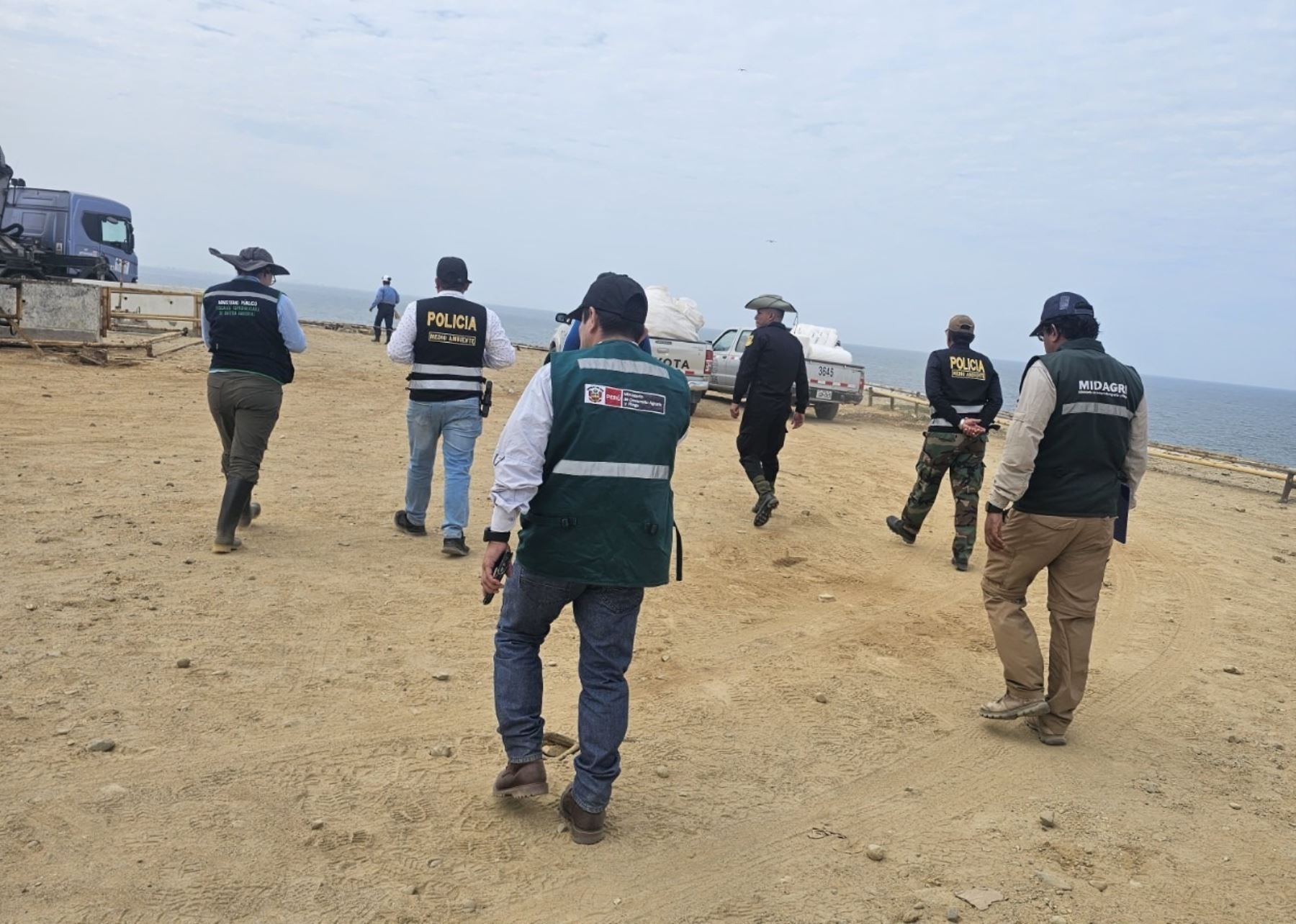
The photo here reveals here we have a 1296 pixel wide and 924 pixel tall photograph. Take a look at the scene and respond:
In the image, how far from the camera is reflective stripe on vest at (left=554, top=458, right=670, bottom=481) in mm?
3531

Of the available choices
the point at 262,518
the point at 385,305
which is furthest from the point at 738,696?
the point at 385,305

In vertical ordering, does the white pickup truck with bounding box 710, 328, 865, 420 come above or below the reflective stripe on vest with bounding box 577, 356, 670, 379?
below

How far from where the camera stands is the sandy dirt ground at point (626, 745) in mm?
3395

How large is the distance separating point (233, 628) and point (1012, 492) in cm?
399

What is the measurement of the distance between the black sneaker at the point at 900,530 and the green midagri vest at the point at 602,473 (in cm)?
590

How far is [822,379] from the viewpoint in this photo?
20266 mm

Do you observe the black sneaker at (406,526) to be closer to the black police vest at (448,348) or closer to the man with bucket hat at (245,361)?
the black police vest at (448,348)

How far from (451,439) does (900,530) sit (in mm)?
4134

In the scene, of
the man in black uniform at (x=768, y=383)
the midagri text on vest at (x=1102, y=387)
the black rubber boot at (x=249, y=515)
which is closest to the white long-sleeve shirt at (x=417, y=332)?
the black rubber boot at (x=249, y=515)

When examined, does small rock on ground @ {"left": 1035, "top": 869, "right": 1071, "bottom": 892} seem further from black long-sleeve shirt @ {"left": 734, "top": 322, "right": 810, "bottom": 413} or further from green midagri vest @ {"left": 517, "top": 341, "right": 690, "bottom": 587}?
black long-sleeve shirt @ {"left": 734, "top": 322, "right": 810, "bottom": 413}

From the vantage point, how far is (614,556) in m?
3.59

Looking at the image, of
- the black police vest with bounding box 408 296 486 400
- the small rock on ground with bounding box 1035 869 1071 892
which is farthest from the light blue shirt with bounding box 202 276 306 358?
the small rock on ground with bounding box 1035 869 1071 892

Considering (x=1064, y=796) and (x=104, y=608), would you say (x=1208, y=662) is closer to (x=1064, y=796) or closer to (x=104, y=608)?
(x=1064, y=796)

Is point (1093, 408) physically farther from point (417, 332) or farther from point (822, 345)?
point (822, 345)
